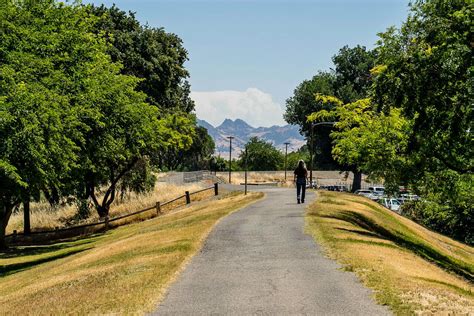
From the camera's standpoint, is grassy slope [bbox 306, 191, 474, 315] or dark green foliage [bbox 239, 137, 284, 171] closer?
grassy slope [bbox 306, 191, 474, 315]

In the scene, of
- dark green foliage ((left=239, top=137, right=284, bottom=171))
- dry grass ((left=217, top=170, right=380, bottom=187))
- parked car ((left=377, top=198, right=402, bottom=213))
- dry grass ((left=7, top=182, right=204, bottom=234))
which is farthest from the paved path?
dark green foliage ((left=239, top=137, right=284, bottom=171))

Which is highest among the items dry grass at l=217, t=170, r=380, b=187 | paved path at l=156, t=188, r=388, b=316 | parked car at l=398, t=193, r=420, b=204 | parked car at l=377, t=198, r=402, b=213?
dry grass at l=217, t=170, r=380, b=187

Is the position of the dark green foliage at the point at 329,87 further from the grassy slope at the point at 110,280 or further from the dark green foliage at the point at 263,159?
the grassy slope at the point at 110,280

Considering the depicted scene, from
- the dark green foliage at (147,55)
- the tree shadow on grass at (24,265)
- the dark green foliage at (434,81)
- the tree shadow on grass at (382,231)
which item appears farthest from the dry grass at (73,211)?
the dark green foliage at (434,81)

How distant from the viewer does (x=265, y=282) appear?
41.6 feet

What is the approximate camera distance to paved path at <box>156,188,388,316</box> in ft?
35.1

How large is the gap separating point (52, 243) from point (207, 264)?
2333 cm

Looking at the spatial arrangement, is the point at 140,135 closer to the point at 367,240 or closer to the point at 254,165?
the point at 367,240

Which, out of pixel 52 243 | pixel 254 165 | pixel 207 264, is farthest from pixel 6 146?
pixel 254 165

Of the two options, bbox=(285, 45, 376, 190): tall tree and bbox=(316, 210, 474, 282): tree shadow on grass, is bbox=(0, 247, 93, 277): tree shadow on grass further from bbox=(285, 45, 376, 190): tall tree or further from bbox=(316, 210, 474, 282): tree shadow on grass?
bbox=(285, 45, 376, 190): tall tree

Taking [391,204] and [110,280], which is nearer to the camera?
[110,280]

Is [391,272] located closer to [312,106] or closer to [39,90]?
[39,90]

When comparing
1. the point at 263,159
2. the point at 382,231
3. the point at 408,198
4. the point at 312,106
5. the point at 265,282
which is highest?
the point at 312,106

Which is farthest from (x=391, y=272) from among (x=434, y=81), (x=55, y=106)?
(x=55, y=106)
